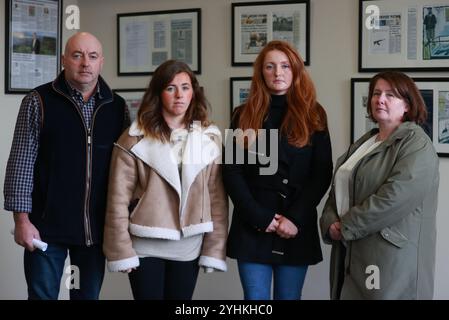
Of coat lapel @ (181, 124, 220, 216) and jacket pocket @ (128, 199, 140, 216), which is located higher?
A: coat lapel @ (181, 124, 220, 216)

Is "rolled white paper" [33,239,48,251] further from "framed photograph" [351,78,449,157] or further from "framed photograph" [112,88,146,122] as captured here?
"framed photograph" [351,78,449,157]

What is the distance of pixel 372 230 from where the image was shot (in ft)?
6.80

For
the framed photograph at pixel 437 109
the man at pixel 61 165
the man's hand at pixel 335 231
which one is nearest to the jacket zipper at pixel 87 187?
the man at pixel 61 165

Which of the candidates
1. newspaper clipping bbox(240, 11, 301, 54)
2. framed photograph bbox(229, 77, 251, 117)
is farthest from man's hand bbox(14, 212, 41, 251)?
newspaper clipping bbox(240, 11, 301, 54)

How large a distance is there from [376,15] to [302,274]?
4.42ft

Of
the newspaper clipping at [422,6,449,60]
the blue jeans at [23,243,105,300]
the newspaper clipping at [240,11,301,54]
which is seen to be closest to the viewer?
the blue jeans at [23,243,105,300]

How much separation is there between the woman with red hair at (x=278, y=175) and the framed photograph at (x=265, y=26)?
80 centimetres

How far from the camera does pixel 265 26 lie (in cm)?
312

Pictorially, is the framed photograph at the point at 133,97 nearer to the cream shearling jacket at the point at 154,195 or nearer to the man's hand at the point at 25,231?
the cream shearling jacket at the point at 154,195

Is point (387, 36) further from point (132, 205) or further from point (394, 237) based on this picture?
point (132, 205)

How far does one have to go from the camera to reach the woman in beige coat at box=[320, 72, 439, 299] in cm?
203

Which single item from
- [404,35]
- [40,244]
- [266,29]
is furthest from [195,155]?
[404,35]
